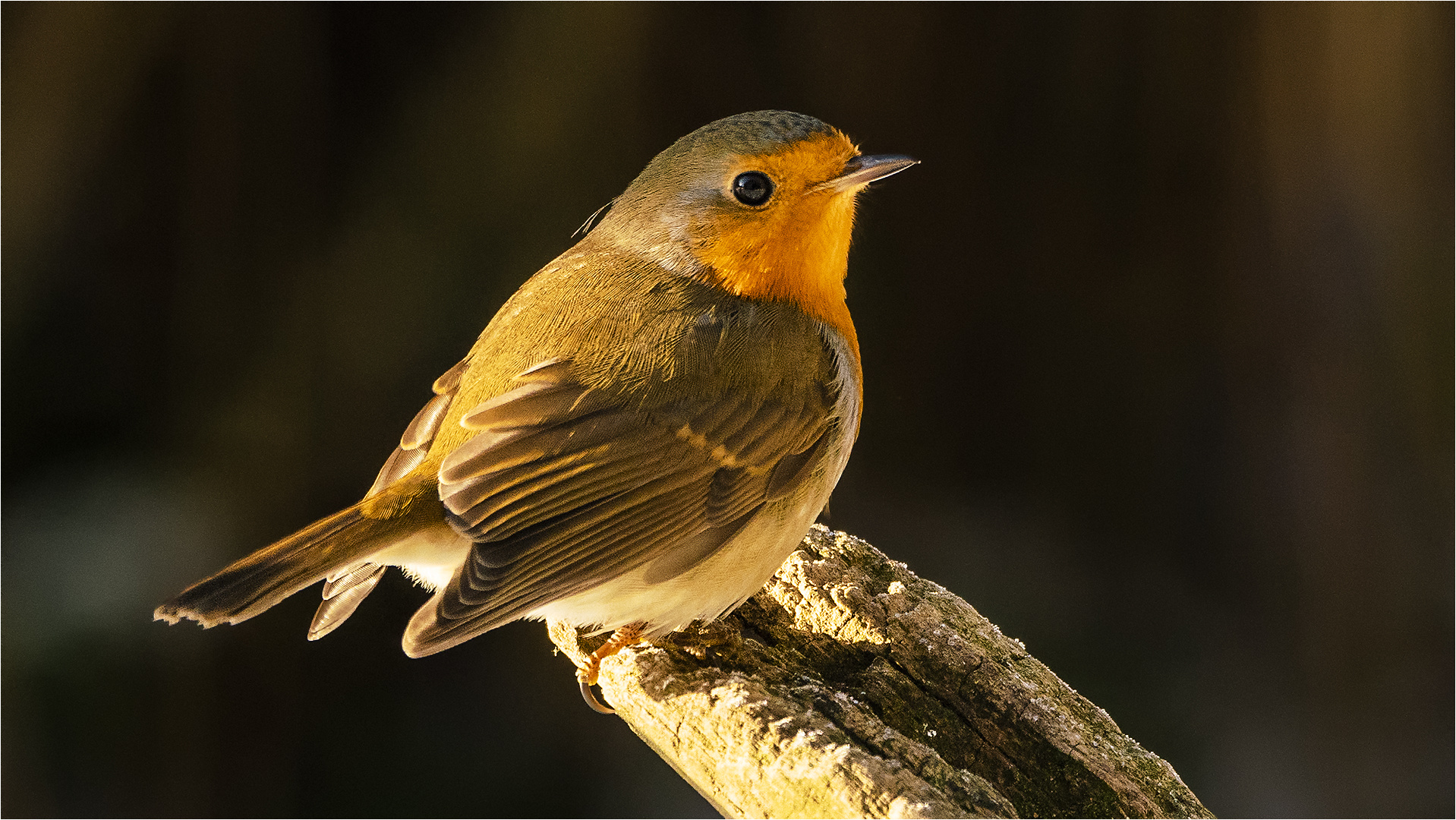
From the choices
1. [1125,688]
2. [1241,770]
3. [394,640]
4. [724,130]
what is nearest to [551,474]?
[724,130]

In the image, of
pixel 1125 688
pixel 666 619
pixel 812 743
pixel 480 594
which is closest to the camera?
pixel 812 743

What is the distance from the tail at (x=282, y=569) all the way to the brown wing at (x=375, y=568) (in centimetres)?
31

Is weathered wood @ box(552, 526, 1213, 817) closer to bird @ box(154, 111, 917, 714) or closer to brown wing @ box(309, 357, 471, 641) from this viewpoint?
bird @ box(154, 111, 917, 714)

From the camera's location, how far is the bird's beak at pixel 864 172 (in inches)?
109

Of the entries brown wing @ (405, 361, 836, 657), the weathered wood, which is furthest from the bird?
the weathered wood

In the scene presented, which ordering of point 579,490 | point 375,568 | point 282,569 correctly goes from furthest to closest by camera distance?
point 375,568 → point 579,490 → point 282,569

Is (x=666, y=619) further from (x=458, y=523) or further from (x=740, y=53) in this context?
(x=740, y=53)

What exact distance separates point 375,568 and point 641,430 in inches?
26.3

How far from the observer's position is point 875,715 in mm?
2285

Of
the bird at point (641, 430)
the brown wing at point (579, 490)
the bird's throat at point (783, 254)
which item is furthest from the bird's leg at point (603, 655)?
the bird's throat at point (783, 254)

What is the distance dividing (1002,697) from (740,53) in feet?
7.42

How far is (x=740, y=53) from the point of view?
12.7 ft

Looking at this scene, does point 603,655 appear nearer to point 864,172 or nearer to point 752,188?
point 752,188

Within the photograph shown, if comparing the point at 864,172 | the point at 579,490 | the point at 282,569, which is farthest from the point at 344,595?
the point at 864,172
